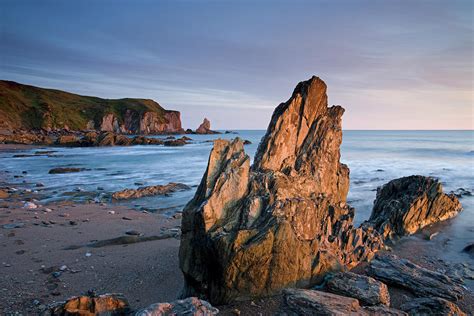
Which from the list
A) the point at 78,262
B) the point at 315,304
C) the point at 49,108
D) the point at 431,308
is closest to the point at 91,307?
the point at 315,304

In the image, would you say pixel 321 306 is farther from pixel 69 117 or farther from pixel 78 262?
pixel 69 117

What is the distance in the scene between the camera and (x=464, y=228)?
1381cm

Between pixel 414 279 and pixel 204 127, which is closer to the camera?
pixel 414 279

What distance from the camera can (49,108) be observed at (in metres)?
105

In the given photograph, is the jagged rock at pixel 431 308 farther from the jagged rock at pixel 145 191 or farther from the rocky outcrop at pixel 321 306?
the jagged rock at pixel 145 191

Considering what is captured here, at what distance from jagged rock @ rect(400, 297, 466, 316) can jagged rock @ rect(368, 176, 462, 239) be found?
6.96 m

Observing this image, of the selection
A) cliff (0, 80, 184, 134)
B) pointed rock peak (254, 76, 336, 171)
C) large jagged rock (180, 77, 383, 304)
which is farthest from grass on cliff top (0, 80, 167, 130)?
large jagged rock (180, 77, 383, 304)

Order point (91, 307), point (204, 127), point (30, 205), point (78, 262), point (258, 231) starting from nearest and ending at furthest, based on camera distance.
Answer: point (91, 307) < point (258, 231) < point (78, 262) < point (30, 205) < point (204, 127)

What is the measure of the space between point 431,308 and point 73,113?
434 feet

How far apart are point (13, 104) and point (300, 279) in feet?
387

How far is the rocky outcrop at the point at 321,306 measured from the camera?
15.8 feet

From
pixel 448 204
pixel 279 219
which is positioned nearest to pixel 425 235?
pixel 448 204

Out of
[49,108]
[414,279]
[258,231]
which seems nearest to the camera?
[258,231]

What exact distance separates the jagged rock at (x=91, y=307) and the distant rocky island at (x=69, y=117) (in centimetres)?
6744
